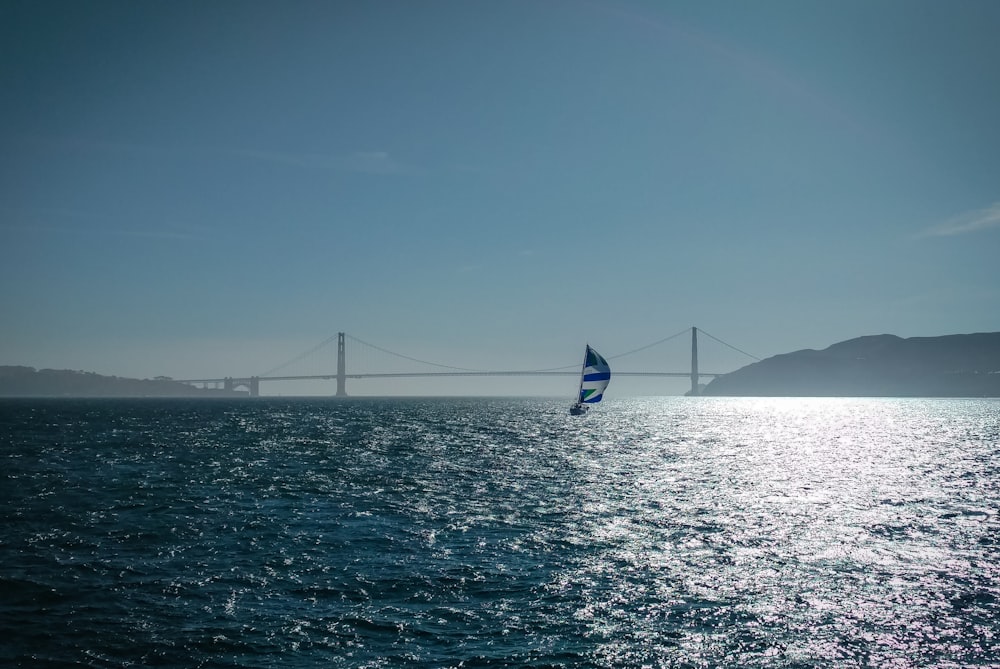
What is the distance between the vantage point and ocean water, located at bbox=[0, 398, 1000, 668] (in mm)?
15547

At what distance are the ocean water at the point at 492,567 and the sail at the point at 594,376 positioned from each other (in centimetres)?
4754

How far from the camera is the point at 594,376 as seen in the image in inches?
3834

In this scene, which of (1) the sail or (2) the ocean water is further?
(1) the sail

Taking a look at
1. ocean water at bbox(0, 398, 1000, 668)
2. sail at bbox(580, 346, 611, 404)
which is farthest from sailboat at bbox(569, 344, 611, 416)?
ocean water at bbox(0, 398, 1000, 668)

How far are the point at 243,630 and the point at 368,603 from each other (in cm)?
321

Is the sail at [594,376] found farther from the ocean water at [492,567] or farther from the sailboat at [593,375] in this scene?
the ocean water at [492,567]

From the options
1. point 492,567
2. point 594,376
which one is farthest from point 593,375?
point 492,567

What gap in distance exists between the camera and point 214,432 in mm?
82750

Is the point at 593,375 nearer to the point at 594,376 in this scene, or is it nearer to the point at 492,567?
the point at 594,376

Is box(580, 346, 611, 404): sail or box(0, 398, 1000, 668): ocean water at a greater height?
box(580, 346, 611, 404): sail

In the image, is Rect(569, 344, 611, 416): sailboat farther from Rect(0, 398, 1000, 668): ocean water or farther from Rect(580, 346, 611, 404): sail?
Rect(0, 398, 1000, 668): ocean water

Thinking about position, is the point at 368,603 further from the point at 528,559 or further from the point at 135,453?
the point at 135,453

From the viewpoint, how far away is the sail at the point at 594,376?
3720 inches

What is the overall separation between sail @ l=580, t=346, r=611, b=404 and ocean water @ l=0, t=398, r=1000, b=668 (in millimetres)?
47541
